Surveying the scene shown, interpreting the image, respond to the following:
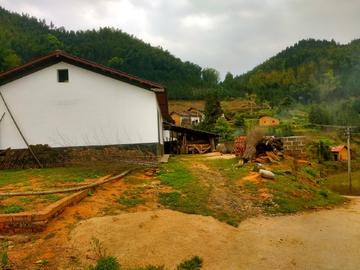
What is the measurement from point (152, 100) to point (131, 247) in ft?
29.5

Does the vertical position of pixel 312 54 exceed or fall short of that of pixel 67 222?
it exceeds it

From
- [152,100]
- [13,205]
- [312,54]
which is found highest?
[312,54]

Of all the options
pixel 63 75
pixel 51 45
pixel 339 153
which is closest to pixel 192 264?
pixel 63 75

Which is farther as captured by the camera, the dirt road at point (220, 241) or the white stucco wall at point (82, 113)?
the white stucco wall at point (82, 113)

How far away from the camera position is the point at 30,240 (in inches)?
171

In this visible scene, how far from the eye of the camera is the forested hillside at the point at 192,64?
76.2 meters

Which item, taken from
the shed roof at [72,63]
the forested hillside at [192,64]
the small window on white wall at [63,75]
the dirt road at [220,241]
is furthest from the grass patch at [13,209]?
the forested hillside at [192,64]

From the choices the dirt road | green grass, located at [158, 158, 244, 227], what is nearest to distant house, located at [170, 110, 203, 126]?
green grass, located at [158, 158, 244, 227]

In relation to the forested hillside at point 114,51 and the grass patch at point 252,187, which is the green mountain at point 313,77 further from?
the grass patch at point 252,187

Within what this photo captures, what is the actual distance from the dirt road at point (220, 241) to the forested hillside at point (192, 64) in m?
64.0

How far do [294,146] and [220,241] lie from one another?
1056cm

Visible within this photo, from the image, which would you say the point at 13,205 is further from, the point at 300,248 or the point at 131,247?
the point at 300,248

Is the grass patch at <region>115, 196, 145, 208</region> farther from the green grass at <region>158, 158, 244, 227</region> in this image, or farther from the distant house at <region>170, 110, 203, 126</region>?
the distant house at <region>170, 110, 203, 126</region>

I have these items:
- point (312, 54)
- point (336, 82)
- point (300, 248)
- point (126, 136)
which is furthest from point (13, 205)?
point (312, 54)
